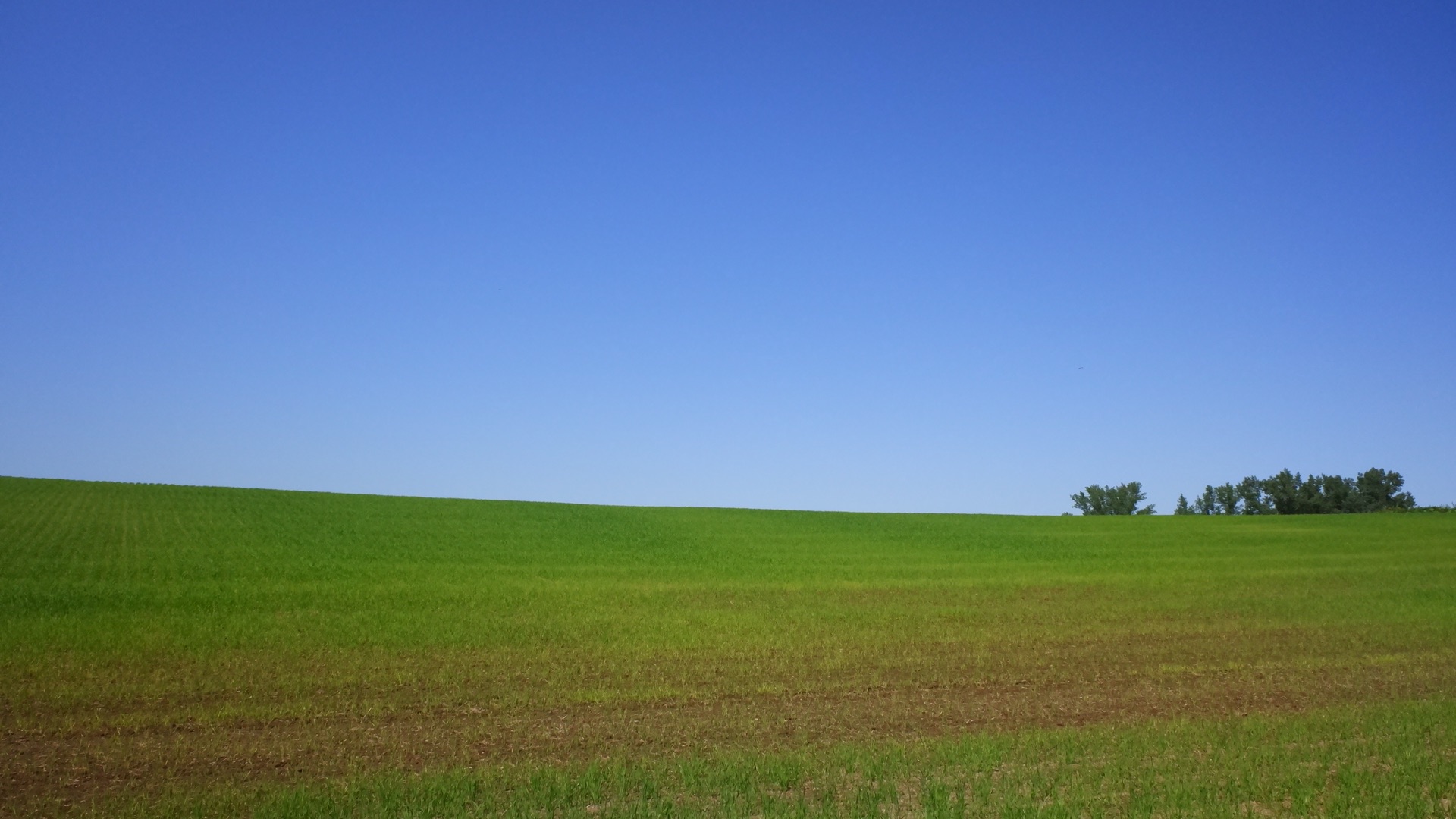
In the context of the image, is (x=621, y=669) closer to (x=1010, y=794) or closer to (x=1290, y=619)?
(x=1010, y=794)

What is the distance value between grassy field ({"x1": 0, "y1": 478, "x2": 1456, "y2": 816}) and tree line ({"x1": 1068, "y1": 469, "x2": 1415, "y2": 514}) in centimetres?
6666

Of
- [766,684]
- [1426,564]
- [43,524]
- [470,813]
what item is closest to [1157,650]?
[766,684]

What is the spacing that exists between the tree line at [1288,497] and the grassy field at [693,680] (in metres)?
66.7

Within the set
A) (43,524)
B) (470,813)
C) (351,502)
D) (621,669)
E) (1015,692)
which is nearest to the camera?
(470,813)

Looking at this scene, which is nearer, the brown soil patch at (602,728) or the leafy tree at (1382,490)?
the brown soil patch at (602,728)

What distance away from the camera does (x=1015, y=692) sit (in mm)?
17031

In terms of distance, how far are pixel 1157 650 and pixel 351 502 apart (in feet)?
141

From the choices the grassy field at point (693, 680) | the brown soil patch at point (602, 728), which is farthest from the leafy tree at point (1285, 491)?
the brown soil patch at point (602, 728)

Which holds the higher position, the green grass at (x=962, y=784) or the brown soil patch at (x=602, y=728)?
the green grass at (x=962, y=784)

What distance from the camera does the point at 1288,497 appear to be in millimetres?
102875

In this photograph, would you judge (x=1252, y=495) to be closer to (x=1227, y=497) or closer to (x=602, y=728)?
(x=1227, y=497)

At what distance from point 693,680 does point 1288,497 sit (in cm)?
10293

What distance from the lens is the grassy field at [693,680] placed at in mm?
10953

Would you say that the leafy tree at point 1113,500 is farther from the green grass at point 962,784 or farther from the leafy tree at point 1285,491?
the green grass at point 962,784
